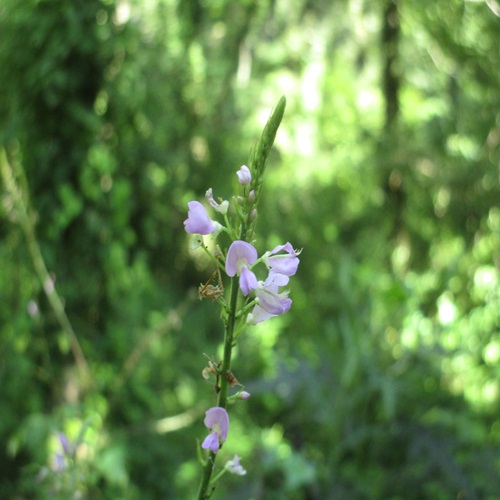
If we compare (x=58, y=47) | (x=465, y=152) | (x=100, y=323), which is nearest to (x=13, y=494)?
(x=100, y=323)

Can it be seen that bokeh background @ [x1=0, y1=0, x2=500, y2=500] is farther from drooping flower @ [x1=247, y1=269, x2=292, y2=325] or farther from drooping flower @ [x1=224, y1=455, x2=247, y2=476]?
drooping flower @ [x1=247, y1=269, x2=292, y2=325]

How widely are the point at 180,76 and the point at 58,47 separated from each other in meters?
0.70

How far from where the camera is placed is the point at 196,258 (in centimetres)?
314

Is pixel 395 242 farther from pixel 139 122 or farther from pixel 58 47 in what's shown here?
pixel 58 47

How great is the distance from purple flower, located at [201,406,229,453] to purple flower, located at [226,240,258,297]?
0.35 ft

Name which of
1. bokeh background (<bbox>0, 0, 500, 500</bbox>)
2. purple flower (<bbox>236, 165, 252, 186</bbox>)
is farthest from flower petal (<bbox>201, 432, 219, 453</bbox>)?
bokeh background (<bbox>0, 0, 500, 500</bbox>)

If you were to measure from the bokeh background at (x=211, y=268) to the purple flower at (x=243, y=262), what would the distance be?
0.91 meters

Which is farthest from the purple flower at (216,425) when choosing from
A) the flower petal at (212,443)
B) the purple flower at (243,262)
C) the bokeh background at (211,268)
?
the bokeh background at (211,268)

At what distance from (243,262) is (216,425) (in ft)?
0.48

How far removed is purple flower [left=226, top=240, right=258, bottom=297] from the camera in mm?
602

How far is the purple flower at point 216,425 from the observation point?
614 mm

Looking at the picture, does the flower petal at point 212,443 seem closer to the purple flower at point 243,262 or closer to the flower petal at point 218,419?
the flower petal at point 218,419

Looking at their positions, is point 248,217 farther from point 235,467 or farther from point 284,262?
point 235,467

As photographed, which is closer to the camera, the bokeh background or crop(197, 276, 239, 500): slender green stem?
crop(197, 276, 239, 500): slender green stem
